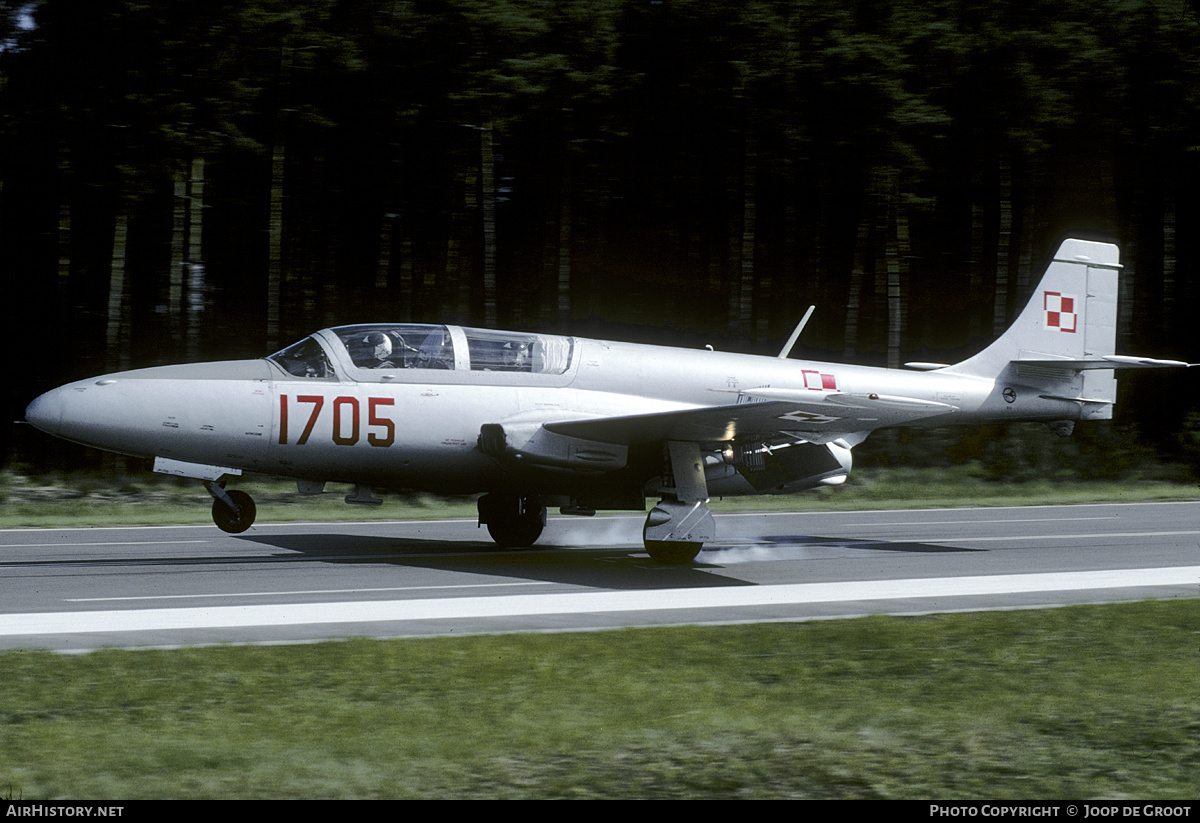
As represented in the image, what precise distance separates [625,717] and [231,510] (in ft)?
22.7

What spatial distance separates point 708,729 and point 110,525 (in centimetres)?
1329

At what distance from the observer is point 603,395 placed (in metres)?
12.7

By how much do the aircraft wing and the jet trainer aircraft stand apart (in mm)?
29

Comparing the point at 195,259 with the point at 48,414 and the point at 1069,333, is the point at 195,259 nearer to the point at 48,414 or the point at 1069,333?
the point at 48,414

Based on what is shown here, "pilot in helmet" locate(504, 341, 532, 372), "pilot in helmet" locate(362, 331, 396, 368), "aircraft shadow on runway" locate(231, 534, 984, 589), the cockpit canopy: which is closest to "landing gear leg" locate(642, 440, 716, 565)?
"aircraft shadow on runway" locate(231, 534, 984, 589)

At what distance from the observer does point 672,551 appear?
483 inches

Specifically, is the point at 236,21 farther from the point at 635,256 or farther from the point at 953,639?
the point at 953,639

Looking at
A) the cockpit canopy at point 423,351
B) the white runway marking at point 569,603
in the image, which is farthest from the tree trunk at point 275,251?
the white runway marking at point 569,603

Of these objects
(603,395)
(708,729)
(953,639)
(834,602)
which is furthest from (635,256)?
(708,729)

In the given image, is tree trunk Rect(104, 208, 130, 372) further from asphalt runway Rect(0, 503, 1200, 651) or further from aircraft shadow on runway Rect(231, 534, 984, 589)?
aircraft shadow on runway Rect(231, 534, 984, 589)

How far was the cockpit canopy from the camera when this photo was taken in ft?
38.7

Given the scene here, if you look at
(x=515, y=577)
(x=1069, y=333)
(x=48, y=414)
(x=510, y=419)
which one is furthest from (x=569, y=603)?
(x=1069, y=333)

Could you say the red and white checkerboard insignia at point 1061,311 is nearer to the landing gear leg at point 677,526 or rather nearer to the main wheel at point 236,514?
the landing gear leg at point 677,526

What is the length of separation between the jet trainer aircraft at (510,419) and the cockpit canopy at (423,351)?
2 cm
